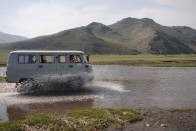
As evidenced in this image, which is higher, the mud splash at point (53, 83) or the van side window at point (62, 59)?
the van side window at point (62, 59)

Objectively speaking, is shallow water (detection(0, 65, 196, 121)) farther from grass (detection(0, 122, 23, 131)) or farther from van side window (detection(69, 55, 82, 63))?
grass (detection(0, 122, 23, 131))

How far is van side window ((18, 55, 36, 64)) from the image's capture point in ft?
82.4

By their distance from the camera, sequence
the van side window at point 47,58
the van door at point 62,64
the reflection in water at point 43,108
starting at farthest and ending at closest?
the van door at point 62,64
the van side window at point 47,58
the reflection in water at point 43,108

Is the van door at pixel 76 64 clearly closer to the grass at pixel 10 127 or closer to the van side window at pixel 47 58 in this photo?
the van side window at pixel 47 58

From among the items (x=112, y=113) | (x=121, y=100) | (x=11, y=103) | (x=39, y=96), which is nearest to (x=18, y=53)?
(x=39, y=96)

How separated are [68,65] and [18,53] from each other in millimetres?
4159

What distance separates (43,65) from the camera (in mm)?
25484

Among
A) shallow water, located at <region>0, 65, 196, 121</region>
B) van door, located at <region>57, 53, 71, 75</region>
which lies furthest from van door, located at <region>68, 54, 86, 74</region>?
shallow water, located at <region>0, 65, 196, 121</region>

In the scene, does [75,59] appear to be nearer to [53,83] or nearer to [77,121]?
[53,83]

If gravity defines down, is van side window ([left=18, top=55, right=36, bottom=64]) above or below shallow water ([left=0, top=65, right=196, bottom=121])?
above

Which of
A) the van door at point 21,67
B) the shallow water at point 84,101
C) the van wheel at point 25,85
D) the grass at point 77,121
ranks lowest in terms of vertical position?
the shallow water at point 84,101

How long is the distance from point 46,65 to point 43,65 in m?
0.24

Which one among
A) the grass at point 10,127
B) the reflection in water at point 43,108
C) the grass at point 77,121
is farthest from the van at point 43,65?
the grass at point 10,127

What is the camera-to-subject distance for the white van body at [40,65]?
25.0m
